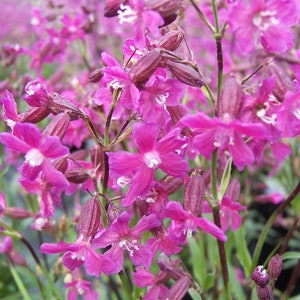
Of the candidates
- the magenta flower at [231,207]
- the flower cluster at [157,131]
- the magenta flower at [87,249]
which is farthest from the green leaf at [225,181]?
the magenta flower at [87,249]

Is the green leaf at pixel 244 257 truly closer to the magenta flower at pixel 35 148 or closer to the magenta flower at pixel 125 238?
the magenta flower at pixel 125 238

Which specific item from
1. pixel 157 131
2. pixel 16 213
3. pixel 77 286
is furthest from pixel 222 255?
pixel 16 213

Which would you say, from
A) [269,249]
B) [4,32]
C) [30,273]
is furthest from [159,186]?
[4,32]

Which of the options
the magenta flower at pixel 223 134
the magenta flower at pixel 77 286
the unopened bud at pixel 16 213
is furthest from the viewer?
the unopened bud at pixel 16 213

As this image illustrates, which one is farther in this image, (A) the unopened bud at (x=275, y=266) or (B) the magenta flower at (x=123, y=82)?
(A) the unopened bud at (x=275, y=266)

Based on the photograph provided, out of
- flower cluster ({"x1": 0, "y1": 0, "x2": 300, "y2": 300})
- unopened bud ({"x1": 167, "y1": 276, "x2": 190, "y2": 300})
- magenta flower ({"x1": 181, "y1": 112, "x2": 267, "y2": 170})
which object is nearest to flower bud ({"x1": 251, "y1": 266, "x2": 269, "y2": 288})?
flower cluster ({"x1": 0, "y1": 0, "x2": 300, "y2": 300})

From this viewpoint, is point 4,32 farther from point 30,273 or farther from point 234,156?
point 234,156
